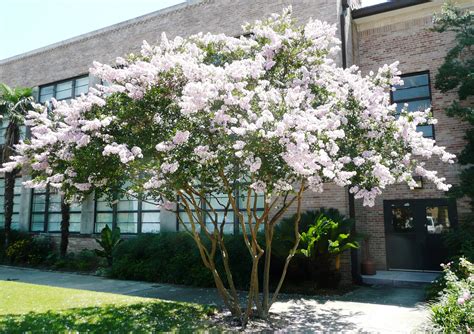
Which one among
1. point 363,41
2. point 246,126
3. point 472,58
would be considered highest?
point 363,41

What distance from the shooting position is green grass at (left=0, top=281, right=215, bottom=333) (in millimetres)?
6797

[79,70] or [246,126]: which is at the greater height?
[79,70]

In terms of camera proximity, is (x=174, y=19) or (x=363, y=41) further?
(x=174, y=19)

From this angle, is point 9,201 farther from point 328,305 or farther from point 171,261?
point 328,305

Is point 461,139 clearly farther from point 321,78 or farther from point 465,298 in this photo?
point 465,298

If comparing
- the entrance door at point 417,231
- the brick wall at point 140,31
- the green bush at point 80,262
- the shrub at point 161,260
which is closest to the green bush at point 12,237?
the green bush at point 80,262

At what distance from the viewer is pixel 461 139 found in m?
12.2

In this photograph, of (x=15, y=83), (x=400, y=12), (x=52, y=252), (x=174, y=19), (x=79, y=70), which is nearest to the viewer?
(x=400, y=12)

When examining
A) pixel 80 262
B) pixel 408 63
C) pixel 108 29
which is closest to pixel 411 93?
pixel 408 63

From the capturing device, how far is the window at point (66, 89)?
18.3m

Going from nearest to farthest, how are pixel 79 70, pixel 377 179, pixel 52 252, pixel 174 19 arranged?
pixel 377 179, pixel 174 19, pixel 52 252, pixel 79 70

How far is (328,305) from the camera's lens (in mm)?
8992

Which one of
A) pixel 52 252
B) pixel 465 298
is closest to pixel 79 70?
pixel 52 252

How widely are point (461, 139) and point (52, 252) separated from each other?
16.0m
